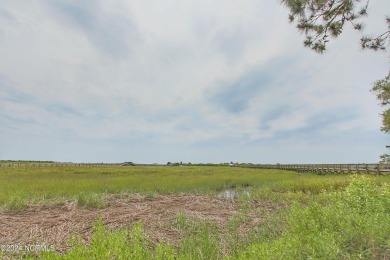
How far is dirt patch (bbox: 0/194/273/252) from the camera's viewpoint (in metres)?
6.32

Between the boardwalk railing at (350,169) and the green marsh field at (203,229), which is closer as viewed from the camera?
the green marsh field at (203,229)

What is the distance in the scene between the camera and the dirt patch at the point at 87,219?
6.32m

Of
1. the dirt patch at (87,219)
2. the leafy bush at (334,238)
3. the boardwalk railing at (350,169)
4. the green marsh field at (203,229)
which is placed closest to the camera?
the leafy bush at (334,238)

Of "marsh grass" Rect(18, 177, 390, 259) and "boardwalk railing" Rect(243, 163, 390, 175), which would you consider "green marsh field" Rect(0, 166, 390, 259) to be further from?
"boardwalk railing" Rect(243, 163, 390, 175)

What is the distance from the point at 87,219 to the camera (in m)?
7.86

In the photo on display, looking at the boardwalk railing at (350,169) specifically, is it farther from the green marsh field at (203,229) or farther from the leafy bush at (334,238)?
the leafy bush at (334,238)

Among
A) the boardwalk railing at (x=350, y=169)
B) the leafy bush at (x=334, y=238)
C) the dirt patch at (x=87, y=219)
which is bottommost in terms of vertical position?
the dirt patch at (x=87, y=219)

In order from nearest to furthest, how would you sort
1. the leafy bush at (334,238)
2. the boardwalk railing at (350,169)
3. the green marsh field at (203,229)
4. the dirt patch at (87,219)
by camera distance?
the leafy bush at (334,238)
the green marsh field at (203,229)
the dirt patch at (87,219)
the boardwalk railing at (350,169)

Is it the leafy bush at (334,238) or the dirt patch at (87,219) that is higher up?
the leafy bush at (334,238)

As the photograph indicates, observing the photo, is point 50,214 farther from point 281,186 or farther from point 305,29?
point 281,186

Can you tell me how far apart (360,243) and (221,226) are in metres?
4.14

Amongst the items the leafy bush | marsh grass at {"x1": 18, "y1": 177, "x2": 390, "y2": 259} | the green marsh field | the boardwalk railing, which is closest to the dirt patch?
the green marsh field

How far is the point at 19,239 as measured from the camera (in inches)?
243

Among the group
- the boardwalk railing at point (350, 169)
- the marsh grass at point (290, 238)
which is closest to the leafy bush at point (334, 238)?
the marsh grass at point (290, 238)
